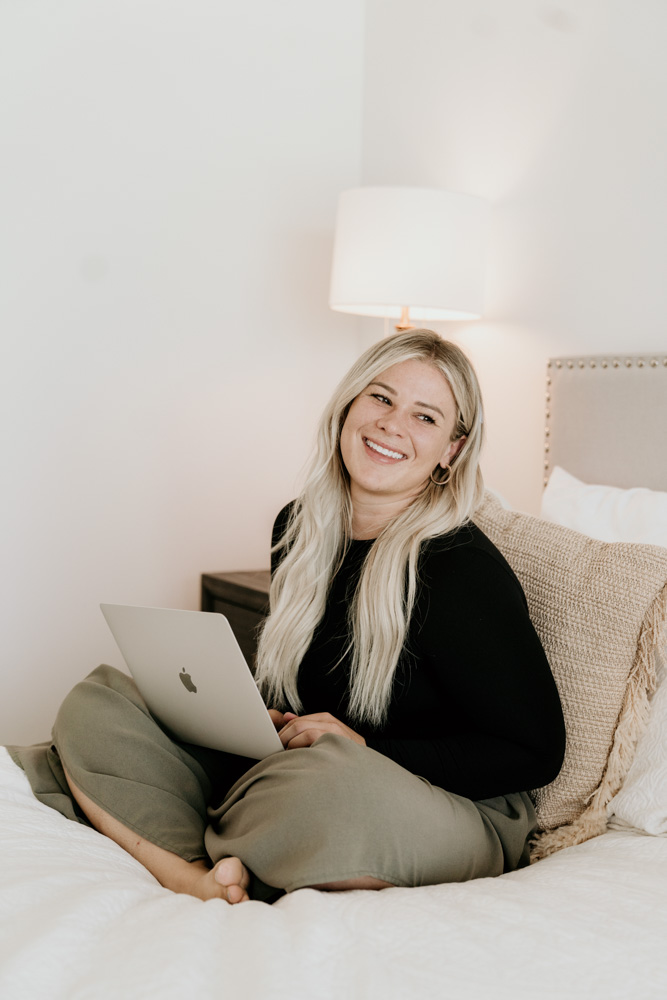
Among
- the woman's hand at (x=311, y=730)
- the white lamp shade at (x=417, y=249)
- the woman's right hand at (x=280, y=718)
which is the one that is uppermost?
the white lamp shade at (x=417, y=249)

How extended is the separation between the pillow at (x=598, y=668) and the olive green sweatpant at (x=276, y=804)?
2.4 inches

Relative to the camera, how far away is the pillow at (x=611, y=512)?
5.18 feet

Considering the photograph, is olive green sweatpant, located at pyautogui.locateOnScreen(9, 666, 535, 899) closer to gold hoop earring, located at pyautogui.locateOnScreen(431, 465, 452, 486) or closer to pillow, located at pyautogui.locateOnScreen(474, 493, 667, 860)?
pillow, located at pyautogui.locateOnScreen(474, 493, 667, 860)

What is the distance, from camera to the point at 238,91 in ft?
A: 8.34

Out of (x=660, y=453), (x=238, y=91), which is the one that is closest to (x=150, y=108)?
(x=238, y=91)

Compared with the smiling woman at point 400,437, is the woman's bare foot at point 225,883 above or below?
below

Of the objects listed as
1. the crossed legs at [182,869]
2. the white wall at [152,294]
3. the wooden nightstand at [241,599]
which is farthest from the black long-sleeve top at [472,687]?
the white wall at [152,294]

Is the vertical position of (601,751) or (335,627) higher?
(335,627)

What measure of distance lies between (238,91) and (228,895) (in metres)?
2.17

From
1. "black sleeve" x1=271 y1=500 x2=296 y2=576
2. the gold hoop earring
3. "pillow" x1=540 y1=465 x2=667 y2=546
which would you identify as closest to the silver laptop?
"black sleeve" x1=271 y1=500 x2=296 y2=576

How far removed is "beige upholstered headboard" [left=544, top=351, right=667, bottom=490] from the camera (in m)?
1.80

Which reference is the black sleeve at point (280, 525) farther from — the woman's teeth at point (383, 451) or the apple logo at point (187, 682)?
the apple logo at point (187, 682)

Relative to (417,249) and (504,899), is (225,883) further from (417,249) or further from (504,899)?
(417,249)

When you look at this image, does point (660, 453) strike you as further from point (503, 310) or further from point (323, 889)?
point (323, 889)
